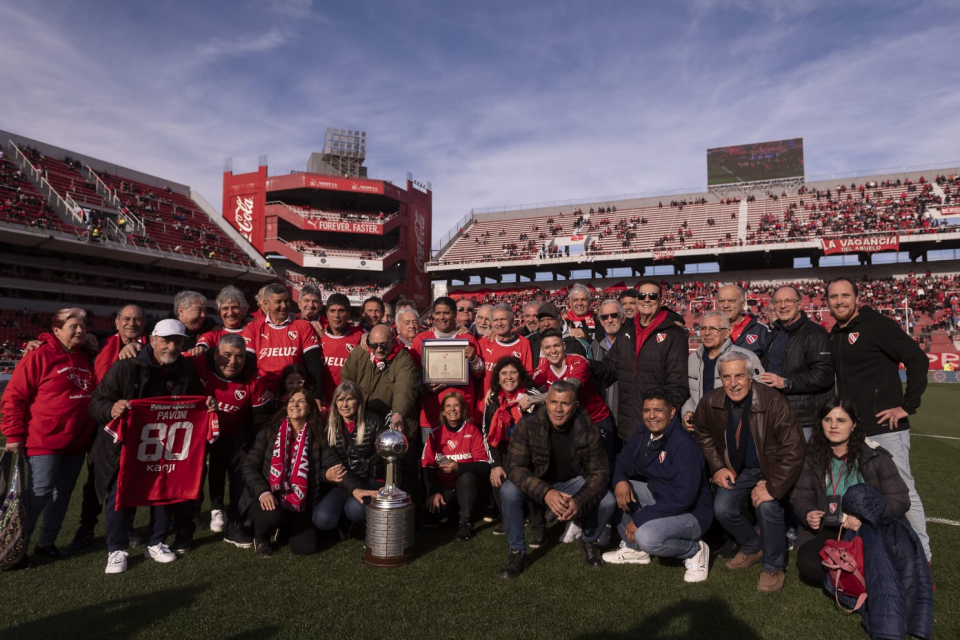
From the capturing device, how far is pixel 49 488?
14.2ft

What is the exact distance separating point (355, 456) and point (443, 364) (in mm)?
1095

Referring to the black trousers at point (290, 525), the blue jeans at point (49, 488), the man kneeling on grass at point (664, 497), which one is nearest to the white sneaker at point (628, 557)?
the man kneeling on grass at point (664, 497)

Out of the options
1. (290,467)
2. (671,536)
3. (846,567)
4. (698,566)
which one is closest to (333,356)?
(290,467)

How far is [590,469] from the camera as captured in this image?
4.46 metres

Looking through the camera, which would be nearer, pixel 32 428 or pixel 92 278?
pixel 32 428

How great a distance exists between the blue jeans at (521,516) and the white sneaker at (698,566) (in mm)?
636

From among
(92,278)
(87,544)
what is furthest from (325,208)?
(87,544)

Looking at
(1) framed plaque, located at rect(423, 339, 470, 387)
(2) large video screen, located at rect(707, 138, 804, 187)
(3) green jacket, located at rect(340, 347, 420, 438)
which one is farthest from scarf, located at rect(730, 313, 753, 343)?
(2) large video screen, located at rect(707, 138, 804, 187)

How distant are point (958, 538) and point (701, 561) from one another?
8.61 feet

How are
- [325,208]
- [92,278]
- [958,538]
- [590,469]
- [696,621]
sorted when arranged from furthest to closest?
1. [325,208]
2. [92,278]
3. [958,538]
4. [590,469]
5. [696,621]

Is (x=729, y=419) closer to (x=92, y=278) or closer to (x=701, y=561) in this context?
(x=701, y=561)

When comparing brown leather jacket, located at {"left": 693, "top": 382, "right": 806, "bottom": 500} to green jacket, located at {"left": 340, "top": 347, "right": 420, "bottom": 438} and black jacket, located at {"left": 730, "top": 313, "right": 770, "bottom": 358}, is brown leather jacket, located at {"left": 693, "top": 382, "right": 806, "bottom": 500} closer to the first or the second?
black jacket, located at {"left": 730, "top": 313, "right": 770, "bottom": 358}

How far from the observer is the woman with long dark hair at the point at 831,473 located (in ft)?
12.0

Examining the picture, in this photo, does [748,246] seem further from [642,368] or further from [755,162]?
[642,368]
